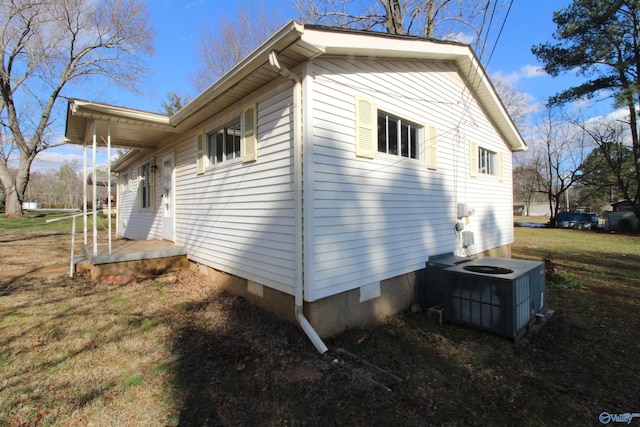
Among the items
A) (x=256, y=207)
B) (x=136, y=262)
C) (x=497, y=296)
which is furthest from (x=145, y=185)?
(x=497, y=296)

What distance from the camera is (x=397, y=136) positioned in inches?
208

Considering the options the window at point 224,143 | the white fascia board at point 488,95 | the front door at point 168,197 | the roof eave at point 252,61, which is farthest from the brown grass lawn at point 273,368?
the white fascia board at point 488,95

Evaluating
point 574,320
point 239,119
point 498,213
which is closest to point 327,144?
point 239,119

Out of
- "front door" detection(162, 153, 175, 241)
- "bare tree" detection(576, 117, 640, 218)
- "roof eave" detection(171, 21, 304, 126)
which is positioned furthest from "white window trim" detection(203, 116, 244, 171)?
"bare tree" detection(576, 117, 640, 218)

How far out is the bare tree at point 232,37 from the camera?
Result: 16656 millimetres

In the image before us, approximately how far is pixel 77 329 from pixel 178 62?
467 inches

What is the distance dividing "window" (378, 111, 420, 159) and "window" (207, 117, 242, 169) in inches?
90.3

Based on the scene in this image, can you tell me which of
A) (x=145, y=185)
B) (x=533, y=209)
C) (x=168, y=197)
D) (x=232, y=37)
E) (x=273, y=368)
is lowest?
(x=273, y=368)

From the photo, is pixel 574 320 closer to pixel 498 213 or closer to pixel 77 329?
pixel 498 213

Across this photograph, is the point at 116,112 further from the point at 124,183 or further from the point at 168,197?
the point at 124,183

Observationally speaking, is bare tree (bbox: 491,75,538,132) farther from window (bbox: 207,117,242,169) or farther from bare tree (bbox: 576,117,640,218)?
window (bbox: 207,117,242,169)

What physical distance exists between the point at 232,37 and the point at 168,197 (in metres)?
13.6

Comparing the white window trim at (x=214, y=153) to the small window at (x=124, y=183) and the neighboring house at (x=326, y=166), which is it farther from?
the small window at (x=124, y=183)

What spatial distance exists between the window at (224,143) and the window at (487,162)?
6.06m
